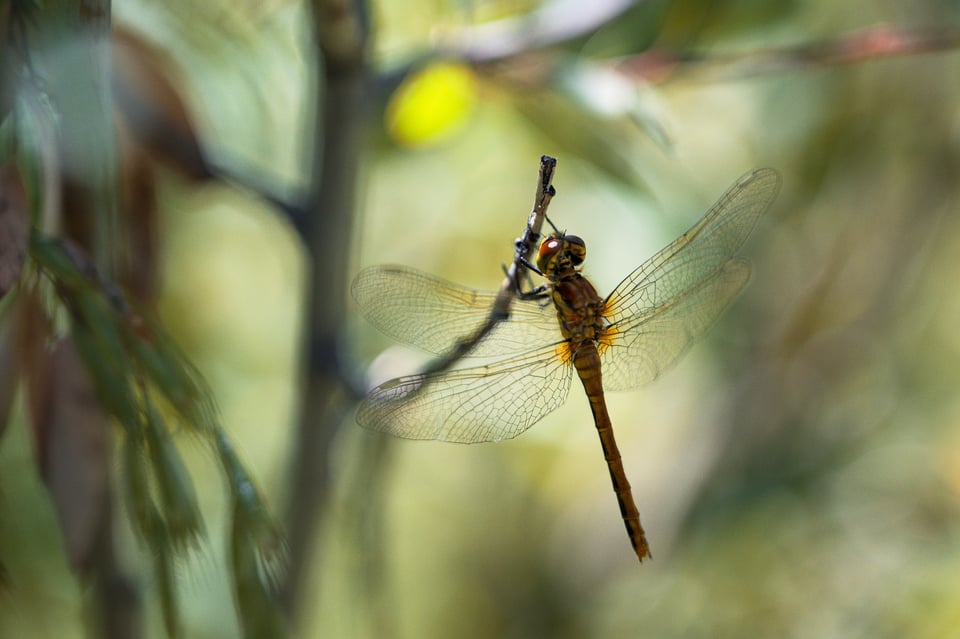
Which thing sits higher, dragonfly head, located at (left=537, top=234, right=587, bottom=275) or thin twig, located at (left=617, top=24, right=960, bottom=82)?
thin twig, located at (left=617, top=24, right=960, bottom=82)

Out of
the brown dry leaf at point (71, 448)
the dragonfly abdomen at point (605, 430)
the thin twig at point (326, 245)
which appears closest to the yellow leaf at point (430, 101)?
the thin twig at point (326, 245)

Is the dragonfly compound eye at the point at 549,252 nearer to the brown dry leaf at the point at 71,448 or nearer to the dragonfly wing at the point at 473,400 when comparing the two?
the dragonfly wing at the point at 473,400

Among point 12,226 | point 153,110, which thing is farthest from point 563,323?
point 12,226

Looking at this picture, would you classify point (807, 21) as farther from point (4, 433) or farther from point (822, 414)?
point (4, 433)

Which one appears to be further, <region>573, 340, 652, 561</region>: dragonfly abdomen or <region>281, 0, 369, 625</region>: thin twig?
<region>573, 340, 652, 561</region>: dragonfly abdomen

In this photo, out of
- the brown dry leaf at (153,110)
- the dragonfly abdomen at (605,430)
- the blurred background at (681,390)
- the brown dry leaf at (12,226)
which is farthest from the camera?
the blurred background at (681,390)

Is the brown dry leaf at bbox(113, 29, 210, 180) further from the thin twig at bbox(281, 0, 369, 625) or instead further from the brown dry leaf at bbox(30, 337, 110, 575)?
the brown dry leaf at bbox(30, 337, 110, 575)

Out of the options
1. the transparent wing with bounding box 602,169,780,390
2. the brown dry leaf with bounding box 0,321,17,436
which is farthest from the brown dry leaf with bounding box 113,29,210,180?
the transparent wing with bounding box 602,169,780,390
